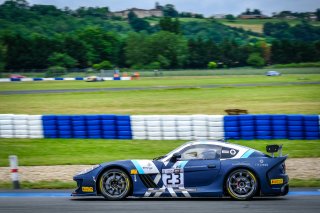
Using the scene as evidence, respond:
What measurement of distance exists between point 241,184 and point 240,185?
3 centimetres

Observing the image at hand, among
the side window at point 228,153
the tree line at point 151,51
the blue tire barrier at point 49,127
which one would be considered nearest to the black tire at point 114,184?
the side window at point 228,153

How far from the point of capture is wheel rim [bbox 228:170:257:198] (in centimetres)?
1004

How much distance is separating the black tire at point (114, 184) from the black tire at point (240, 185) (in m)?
1.89

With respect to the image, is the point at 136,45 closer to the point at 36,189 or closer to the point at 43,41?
the point at 43,41

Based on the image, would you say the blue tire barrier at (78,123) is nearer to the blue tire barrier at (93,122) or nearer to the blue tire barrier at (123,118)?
the blue tire barrier at (93,122)

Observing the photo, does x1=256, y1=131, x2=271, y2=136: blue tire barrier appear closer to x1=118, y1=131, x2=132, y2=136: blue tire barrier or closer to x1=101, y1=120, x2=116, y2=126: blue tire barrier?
x1=118, y1=131, x2=132, y2=136: blue tire barrier

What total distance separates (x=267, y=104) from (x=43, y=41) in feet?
299

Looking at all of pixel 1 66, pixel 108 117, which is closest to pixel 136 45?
pixel 1 66

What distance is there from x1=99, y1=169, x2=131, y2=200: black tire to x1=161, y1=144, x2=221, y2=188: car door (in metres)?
0.74

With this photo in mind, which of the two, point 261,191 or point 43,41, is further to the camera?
point 43,41

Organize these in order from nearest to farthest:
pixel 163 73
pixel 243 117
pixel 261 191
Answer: pixel 261 191, pixel 243 117, pixel 163 73

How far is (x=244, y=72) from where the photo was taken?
76562 mm

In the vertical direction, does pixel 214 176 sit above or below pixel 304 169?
above

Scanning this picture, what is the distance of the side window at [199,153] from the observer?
33.8ft
